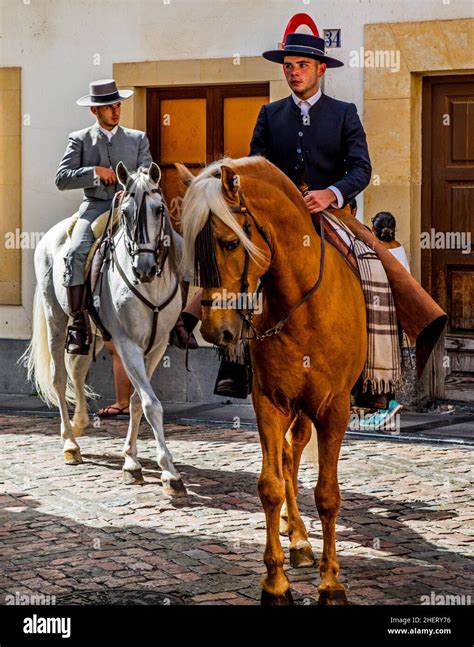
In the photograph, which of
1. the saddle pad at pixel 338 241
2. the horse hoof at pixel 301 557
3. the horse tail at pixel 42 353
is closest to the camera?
the saddle pad at pixel 338 241

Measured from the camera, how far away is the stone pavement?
283 inches

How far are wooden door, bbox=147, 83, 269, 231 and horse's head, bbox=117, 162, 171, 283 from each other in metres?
4.34

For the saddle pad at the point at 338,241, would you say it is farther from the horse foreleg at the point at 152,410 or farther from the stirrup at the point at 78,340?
the stirrup at the point at 78,340

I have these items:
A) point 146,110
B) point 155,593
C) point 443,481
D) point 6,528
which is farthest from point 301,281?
point 146,110

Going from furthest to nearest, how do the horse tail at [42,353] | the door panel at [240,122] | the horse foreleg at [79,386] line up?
the door panel at [240,122]
the horse tail at [42,353]
the horse foreleg at [79,386]

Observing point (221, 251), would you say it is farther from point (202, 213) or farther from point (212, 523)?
point (212, 523)

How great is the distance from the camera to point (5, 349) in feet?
50.4

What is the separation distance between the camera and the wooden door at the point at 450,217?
44.8ft

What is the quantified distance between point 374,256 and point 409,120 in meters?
6.37

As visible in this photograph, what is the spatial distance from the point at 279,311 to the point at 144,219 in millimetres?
3158

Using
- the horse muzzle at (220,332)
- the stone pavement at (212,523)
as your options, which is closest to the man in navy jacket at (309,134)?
the stone pavement at (212,523)

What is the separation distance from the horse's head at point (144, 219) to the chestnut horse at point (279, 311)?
2.79 meters

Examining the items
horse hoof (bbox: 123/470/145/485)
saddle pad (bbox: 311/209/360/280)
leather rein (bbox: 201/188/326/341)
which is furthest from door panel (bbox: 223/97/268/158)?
leather rein (bbox: 201/188/326/341)
